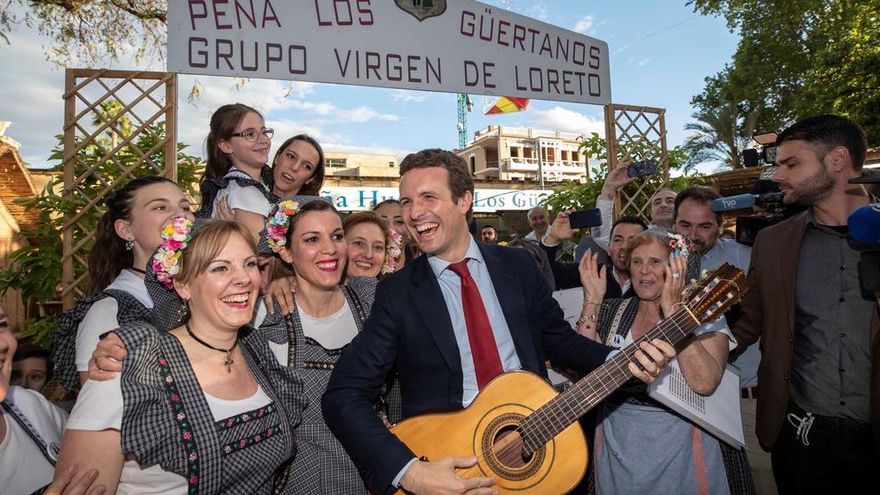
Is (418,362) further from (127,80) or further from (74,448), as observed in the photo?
(127,80)

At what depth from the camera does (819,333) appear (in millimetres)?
2674

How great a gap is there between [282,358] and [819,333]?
270 cm

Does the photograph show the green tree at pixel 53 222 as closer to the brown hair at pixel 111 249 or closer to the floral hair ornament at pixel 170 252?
the brown hair at pixel 111 249

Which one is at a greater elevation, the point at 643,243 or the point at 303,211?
the point at 303,211

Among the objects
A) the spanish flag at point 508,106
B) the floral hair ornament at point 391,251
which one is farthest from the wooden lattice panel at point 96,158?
the spanish flag at point 508,106

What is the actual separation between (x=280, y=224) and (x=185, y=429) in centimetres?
125

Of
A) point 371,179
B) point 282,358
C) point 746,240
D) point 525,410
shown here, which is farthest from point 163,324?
point 371,179

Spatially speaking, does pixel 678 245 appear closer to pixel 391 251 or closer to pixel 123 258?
pixel 391 251

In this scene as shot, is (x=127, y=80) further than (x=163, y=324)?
Yes

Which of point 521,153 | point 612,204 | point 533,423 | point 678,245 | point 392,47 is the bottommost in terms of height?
point 533,423

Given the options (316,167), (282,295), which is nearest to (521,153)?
(316,167)

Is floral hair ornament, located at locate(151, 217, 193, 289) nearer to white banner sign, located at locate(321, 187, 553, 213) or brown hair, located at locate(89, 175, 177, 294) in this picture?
brown hair, located at locate(89, 175, 177, 294)

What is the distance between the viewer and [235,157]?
3.48m

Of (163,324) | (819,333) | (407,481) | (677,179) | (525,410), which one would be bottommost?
(407,481)
